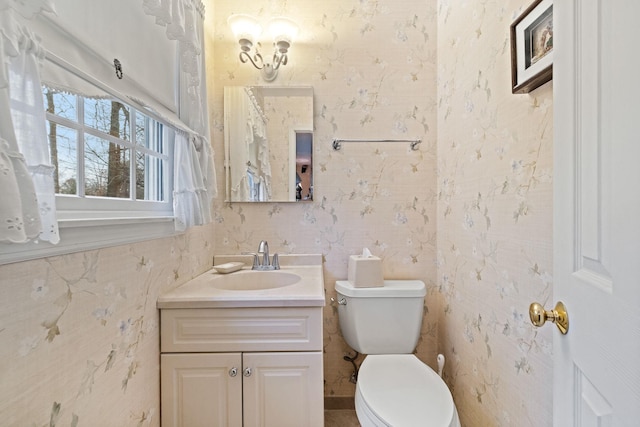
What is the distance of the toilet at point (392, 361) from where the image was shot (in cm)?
96

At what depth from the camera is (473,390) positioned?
1251 mm

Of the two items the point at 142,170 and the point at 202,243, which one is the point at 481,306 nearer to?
the point at 202,243

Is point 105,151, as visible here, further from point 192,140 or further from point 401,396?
point 401,396

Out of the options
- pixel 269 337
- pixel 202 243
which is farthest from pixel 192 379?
pixel 202 243

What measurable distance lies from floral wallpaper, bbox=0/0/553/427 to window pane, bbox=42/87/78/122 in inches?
13.9

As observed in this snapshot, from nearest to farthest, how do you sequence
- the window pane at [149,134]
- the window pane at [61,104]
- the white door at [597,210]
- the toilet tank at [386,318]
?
the white door at [597,210], the window pane at [61,104], the window pane at [149,134], the toilet tank at [386,318]

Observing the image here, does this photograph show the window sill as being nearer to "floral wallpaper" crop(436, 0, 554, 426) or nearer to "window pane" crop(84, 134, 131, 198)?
"window pane" crop(84, 134, 131, 198)

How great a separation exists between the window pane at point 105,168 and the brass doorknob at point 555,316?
3.66 feet

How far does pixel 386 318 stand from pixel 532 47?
47.9 inches

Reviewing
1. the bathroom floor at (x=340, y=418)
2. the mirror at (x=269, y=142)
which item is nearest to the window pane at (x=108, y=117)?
the mirror at (x=269, y=142)

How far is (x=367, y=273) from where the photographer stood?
1.48m

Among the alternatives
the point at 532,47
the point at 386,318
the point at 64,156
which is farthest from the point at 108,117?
the point at 386,318

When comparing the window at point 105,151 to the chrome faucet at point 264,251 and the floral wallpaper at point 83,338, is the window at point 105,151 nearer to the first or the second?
the floral wallpaper at point 83,338

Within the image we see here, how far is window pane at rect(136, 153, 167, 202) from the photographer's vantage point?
1.04 m
